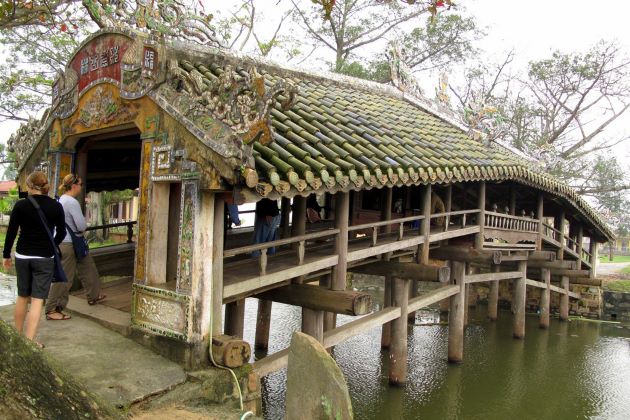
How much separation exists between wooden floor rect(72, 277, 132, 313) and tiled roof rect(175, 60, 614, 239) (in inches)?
114

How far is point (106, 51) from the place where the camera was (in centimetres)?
616

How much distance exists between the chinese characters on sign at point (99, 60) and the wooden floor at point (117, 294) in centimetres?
291

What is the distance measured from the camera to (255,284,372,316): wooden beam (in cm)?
635

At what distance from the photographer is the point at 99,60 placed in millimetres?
6273

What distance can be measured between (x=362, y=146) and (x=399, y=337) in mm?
4192

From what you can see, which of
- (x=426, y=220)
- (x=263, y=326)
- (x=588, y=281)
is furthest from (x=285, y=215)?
(x=588, y=281)

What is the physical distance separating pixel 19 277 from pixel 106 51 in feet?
9.39

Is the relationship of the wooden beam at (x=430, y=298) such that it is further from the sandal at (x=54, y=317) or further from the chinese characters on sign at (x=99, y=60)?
the chinese characters on sign at (x=99, y=60)


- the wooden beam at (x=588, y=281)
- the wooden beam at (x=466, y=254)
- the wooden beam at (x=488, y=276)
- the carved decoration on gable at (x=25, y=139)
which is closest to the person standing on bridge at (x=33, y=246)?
the carved decoration on gable at (x=25, y=139)

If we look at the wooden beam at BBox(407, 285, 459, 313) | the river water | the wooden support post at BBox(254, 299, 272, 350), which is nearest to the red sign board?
the river water

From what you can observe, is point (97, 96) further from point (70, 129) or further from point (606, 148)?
point (606, 148)

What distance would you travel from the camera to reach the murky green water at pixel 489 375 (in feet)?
29.8

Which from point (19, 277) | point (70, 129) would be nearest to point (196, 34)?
point (70, 129)

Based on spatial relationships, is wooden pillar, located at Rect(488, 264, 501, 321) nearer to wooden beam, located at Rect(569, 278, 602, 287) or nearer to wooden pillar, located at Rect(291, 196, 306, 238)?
wooden beam, located at Rect(569, 278, 602, 287)
